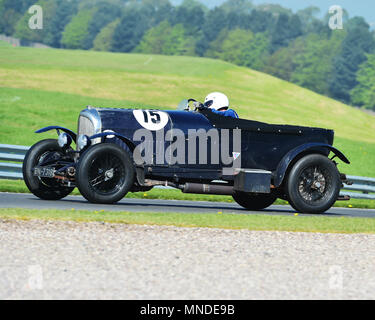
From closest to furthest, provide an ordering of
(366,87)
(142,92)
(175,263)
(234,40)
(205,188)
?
(175,263) < (205,188) < (142,92) < (366,87) < (234,40)

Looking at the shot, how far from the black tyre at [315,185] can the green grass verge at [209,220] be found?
3.49 ft

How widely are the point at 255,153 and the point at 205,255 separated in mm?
4528

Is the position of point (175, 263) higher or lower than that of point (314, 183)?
lower

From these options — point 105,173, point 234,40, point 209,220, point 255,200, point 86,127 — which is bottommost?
point 255,200

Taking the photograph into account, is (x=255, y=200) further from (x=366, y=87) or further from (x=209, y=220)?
(x=366, y=87)

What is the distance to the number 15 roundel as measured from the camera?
36.6ft

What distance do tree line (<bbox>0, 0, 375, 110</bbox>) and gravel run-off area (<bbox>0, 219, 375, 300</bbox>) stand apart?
105963mm

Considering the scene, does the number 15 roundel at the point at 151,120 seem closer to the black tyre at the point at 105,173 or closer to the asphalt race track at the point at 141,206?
the black tyre at the point at 105,173

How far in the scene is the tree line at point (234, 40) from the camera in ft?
405

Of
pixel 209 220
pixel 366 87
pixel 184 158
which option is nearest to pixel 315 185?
pixel 184 158

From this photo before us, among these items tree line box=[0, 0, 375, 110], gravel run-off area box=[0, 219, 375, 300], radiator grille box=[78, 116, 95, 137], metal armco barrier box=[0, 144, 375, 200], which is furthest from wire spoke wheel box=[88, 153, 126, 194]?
tree line box=[0, 0, 375, 110]

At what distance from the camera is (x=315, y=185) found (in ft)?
39.8

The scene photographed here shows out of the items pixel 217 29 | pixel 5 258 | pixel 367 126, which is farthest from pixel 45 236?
pixel 217 29

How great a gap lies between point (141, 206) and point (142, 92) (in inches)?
1349
